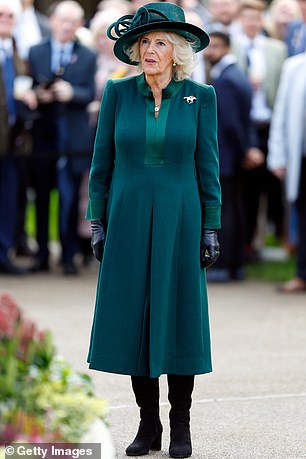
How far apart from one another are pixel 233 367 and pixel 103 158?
2546 mm

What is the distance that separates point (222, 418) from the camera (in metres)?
6.64

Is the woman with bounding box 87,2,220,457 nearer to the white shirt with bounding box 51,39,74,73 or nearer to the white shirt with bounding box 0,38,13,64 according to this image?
the white shirt with bounding box 0,38,13,64

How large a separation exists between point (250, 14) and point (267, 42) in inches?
15.0

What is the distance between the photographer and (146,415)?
19.5 ft

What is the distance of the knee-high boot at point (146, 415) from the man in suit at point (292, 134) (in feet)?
16.8

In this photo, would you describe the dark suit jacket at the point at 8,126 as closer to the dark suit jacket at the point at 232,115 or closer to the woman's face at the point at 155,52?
the dark suit jacket at the point at 232,115

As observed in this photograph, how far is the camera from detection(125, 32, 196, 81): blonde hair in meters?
5.70

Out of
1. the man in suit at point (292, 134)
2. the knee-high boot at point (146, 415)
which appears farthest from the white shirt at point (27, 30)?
the knee-high boot at point (146, 415)

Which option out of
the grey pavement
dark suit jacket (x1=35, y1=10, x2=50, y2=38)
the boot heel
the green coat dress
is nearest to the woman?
the green coat dress

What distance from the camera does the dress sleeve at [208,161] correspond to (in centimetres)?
578

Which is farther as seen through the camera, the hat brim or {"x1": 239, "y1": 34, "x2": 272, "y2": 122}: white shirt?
{"x1": 239, "y1": 34, "x2": 272, "y2": 122}: white shirt

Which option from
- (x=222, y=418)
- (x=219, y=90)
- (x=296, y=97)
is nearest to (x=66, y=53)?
(x=219, y=90)

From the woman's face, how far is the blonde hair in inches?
1.0

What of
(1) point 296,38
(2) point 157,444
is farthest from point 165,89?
(1) point 296,38
